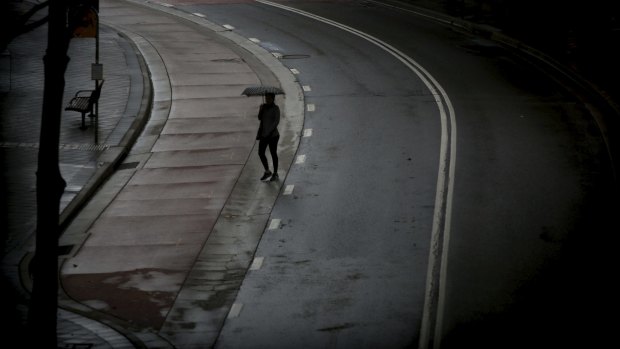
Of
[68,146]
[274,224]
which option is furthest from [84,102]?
[274,224]

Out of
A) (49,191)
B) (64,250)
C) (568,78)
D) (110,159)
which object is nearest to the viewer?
(49,191)

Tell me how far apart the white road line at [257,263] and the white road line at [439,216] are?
9.06 feet

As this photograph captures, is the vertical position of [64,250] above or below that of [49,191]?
below

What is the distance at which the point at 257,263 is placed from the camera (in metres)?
17.3

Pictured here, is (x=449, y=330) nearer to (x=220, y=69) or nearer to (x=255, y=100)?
(x=255, y=100)

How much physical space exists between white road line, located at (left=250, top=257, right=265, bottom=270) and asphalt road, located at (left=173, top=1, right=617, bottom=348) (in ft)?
0.28

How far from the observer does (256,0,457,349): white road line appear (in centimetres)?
1457

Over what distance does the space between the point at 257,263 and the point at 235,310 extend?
1.93 meters

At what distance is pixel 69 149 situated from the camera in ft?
76.9

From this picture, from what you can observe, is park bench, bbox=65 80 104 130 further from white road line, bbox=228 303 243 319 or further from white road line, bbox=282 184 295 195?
white road line, bbox=228 303 243 319

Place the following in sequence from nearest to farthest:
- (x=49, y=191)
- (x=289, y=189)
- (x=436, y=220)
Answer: (x=49, y=191), (x=436, y=220), (x=289, y=189)

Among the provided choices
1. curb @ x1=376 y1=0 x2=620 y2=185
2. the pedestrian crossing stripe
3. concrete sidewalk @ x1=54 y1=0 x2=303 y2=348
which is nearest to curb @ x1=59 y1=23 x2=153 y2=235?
concrete sidewalk @ x1=54 y1=0 x2=303 y2=348

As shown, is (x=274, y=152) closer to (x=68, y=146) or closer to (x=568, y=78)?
(x=68, y=146)

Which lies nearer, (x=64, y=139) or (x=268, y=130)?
(x=268, y=130)
